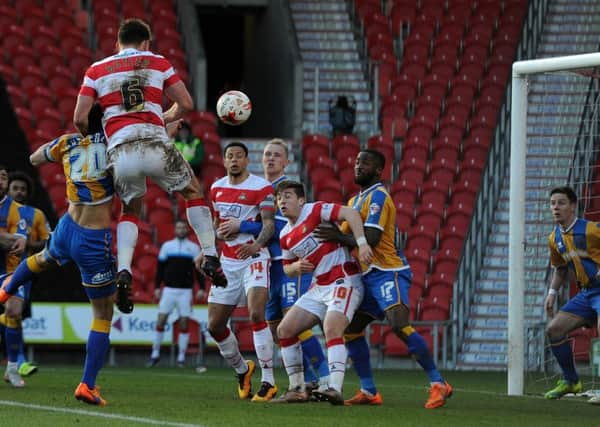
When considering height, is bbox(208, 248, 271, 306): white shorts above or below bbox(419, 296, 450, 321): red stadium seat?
above

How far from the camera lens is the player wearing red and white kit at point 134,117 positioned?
8.44 metres

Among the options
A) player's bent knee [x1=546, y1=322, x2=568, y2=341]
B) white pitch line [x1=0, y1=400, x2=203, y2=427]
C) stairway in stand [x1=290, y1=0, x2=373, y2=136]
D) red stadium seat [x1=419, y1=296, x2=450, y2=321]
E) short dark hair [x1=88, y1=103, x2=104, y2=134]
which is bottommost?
red stadium seat [x1=419, y1=296, x2=450, y2=321]

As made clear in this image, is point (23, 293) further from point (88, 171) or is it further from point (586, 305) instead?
point (586, 305)

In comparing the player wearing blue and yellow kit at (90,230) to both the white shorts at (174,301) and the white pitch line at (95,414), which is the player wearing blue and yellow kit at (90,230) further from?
the white shorts at (174,301)

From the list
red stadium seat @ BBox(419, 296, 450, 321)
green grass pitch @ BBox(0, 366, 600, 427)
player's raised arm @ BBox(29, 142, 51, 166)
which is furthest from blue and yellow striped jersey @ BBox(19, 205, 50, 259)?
red stadium seat @ BBox(419, 296, 450, 321)

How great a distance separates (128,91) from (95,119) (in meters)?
0.58

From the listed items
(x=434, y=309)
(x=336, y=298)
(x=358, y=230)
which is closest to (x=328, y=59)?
(x=434, y=309)

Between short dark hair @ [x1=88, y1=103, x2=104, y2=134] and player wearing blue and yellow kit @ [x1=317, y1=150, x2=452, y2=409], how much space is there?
70.4 inches

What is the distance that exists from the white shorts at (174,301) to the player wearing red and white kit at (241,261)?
6331 mm

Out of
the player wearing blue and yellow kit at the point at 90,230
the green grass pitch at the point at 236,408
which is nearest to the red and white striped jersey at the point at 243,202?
the green grass pitch at the point at 236,408

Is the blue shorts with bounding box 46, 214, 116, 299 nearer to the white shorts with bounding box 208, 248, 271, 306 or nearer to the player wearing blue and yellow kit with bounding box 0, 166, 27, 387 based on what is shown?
the white shorts with bounding box 208, 248, 271, 306

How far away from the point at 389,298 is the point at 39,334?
8458 millimetres

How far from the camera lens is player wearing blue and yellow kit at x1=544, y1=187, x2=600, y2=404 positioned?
436 inches

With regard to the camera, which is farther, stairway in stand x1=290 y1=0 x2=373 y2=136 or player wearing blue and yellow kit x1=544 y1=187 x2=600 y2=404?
stairway in stand x1=290 y1=0 x2=373 y2=136
